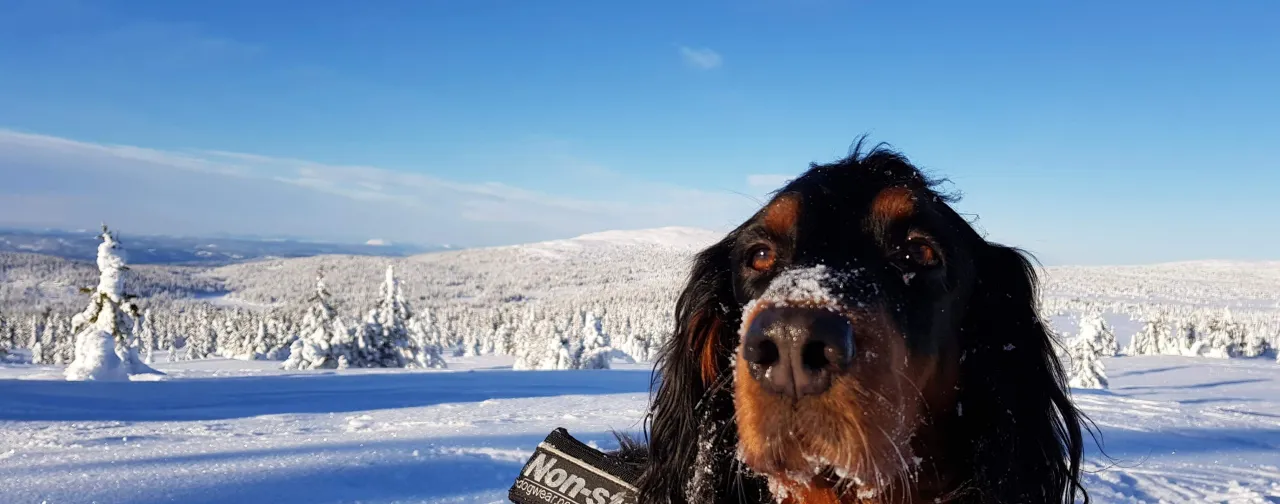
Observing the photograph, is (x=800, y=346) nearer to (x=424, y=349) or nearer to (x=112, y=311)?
(x=112, y=311)

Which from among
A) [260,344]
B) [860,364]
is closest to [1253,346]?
[860,364]

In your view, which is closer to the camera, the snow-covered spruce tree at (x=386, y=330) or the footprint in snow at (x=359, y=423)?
the footprint in snow at (x=359, y=423)

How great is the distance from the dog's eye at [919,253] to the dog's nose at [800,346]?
62 cm

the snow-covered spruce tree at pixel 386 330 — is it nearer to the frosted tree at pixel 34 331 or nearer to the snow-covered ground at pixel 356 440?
the snow-covered ground at pixel 356 440

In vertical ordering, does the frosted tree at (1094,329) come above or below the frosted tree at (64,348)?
above

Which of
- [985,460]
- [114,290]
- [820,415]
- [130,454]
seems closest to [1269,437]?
[985,460]

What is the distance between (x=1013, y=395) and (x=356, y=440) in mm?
5068

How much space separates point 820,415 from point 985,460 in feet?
3.04

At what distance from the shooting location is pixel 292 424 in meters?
7.32

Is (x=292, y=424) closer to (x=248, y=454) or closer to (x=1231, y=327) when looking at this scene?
(x=248, y=454)

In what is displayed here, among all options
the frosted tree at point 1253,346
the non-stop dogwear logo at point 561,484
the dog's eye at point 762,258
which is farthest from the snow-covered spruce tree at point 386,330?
the frosted tree at point 1253,346

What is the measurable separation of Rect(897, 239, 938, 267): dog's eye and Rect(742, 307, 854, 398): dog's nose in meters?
0.62

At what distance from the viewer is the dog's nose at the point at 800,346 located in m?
1.43

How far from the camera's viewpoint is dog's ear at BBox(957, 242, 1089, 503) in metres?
2.10
